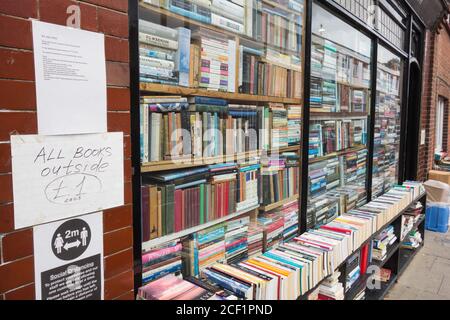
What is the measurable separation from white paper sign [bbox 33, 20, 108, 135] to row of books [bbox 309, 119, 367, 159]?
73.2 inches

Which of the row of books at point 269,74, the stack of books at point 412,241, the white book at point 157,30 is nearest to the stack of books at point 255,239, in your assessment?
the row of books at point 269,74

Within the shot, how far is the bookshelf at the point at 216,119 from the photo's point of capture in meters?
1.56

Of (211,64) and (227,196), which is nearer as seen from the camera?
(211,64)

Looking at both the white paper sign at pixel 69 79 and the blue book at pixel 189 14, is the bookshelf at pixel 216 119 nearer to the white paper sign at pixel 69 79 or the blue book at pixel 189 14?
the blue book at pixel 189 14

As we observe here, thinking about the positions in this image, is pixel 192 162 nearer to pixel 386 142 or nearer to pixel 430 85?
pixel 386 142

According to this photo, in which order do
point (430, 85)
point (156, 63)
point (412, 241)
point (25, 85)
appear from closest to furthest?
point (25, 85) → point (156, 63) → point (412, 241) → point (430, 85)

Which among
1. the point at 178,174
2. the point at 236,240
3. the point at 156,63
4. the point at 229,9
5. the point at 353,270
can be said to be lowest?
the point at 353,270

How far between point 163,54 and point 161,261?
1.00 meters

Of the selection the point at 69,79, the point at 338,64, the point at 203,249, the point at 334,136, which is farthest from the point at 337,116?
the point at 69,79

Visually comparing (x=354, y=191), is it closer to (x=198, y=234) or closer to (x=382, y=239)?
(x=382, y=239)

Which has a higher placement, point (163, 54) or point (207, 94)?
point (163, 54)

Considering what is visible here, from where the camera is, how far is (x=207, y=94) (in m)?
1.80
